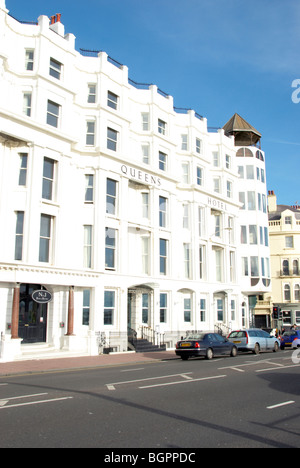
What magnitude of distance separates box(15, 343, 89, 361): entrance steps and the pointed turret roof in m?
29.9

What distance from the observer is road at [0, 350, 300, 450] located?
6.39 m

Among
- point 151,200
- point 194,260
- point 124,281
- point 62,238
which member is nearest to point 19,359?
point 62,238

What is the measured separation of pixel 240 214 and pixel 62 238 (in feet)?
74.4

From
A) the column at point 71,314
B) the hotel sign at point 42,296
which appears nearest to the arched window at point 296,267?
the column at point 71,314

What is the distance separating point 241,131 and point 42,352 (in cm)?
3192

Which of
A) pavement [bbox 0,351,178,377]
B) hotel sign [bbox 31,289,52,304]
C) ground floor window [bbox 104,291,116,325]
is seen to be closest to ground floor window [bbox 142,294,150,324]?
ground floor window [bbox 104,291,116,325]

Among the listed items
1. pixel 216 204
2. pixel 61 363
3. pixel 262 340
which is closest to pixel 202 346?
pixel 262 340

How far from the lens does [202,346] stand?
21891 mm

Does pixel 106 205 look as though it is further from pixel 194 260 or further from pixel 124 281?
pixel 194 260

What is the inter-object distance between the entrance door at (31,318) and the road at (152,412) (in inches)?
378

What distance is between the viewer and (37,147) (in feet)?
78.8

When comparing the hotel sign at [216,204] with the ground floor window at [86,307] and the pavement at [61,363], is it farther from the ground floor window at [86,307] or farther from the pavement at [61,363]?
the pavement at [61,363]

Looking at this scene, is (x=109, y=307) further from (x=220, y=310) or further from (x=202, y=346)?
(x=220, y=310)

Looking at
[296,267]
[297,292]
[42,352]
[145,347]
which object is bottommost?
[145,347]
